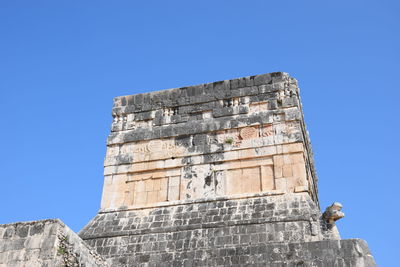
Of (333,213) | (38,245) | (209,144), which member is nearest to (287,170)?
(333,213)

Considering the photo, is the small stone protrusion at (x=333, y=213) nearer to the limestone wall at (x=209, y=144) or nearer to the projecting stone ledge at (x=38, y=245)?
the limestone wall at (x=209, y=144)

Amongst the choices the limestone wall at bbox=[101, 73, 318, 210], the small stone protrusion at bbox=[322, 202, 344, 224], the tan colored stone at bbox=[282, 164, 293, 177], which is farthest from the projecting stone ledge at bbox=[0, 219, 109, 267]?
the tan colored stone at bbox=[282, 164, 293, 177]

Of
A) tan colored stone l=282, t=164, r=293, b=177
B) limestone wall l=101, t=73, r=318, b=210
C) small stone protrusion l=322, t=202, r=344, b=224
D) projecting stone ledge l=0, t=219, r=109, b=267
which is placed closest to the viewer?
projecting stone ledge l=0, t=219, r=109, b=267

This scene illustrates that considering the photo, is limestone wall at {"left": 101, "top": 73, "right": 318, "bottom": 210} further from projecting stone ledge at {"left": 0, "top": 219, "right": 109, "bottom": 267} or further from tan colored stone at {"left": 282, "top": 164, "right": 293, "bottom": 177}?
projecting stone ledge at {"left": 0, "top": 219, "right": 109, "bottom": 267}

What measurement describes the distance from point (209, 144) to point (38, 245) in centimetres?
571

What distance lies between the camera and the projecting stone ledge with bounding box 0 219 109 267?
8.45 meters

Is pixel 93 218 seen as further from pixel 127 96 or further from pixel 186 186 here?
pixel 127 96

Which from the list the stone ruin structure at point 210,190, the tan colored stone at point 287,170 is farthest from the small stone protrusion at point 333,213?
the tan colored stone at point 287,170

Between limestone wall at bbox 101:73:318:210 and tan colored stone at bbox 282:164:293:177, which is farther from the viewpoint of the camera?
limestone wall at bbox 101:73:318:210

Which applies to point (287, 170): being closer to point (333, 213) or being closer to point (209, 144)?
point (333, 213)

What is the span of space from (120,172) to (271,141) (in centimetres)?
415

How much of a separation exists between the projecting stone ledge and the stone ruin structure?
0.10 feet

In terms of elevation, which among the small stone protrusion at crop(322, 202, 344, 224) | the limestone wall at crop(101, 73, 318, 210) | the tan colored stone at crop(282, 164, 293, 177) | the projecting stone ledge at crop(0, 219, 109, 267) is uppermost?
the limestone wall at crop(101, 73, 318, 210)

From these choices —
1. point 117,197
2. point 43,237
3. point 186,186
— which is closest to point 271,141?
point 186,186
